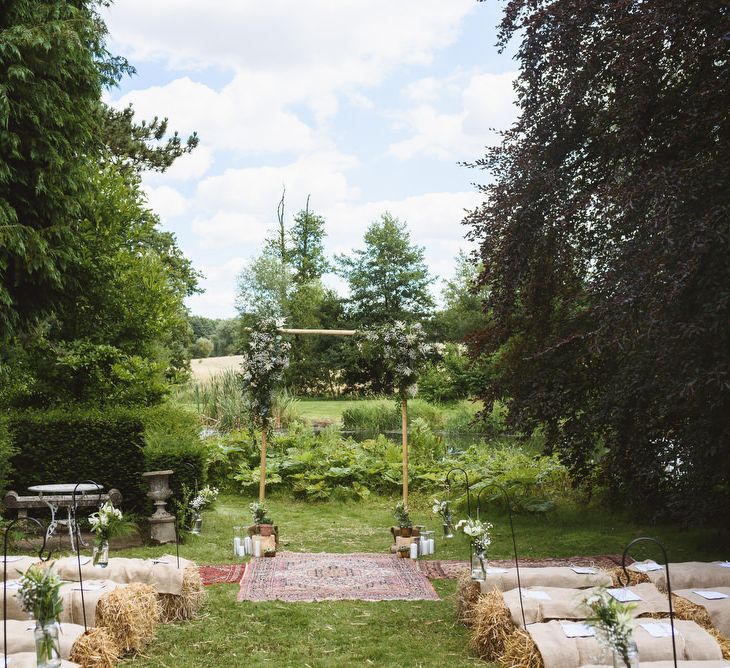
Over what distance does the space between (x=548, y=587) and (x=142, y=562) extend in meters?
3.41

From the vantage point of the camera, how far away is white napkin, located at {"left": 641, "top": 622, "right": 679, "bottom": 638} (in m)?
4.52

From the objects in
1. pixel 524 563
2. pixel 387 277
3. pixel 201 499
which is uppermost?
pixel 387 277

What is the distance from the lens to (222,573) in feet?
26.5

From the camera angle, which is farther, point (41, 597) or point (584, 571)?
point (584, 571)

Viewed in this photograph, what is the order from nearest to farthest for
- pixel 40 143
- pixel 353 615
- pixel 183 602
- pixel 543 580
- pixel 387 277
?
pixel 543 580
pixel 183 602
pixel 353 615
pixel 40 143
pixel 387 277

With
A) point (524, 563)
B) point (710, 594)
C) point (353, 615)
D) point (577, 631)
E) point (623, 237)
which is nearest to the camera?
point (577, 631)

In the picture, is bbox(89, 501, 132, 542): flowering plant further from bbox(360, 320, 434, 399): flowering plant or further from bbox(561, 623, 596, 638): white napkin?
bbox(360, 320, 434, 399): flowering plant

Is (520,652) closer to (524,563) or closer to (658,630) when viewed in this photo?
(658,630)

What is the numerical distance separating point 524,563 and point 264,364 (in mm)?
4046

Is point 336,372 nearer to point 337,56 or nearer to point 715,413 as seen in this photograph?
point 337,56

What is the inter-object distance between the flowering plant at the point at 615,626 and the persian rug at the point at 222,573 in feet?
16.7

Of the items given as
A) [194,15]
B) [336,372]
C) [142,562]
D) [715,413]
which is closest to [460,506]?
[715,413]

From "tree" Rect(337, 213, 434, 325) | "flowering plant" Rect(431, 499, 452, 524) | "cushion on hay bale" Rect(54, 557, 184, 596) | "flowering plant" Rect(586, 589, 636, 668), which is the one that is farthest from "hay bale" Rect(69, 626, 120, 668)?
"tree" Rect(337, 213, 434, 325)

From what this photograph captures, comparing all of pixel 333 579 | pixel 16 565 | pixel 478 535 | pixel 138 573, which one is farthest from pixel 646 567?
pixel 16 565
